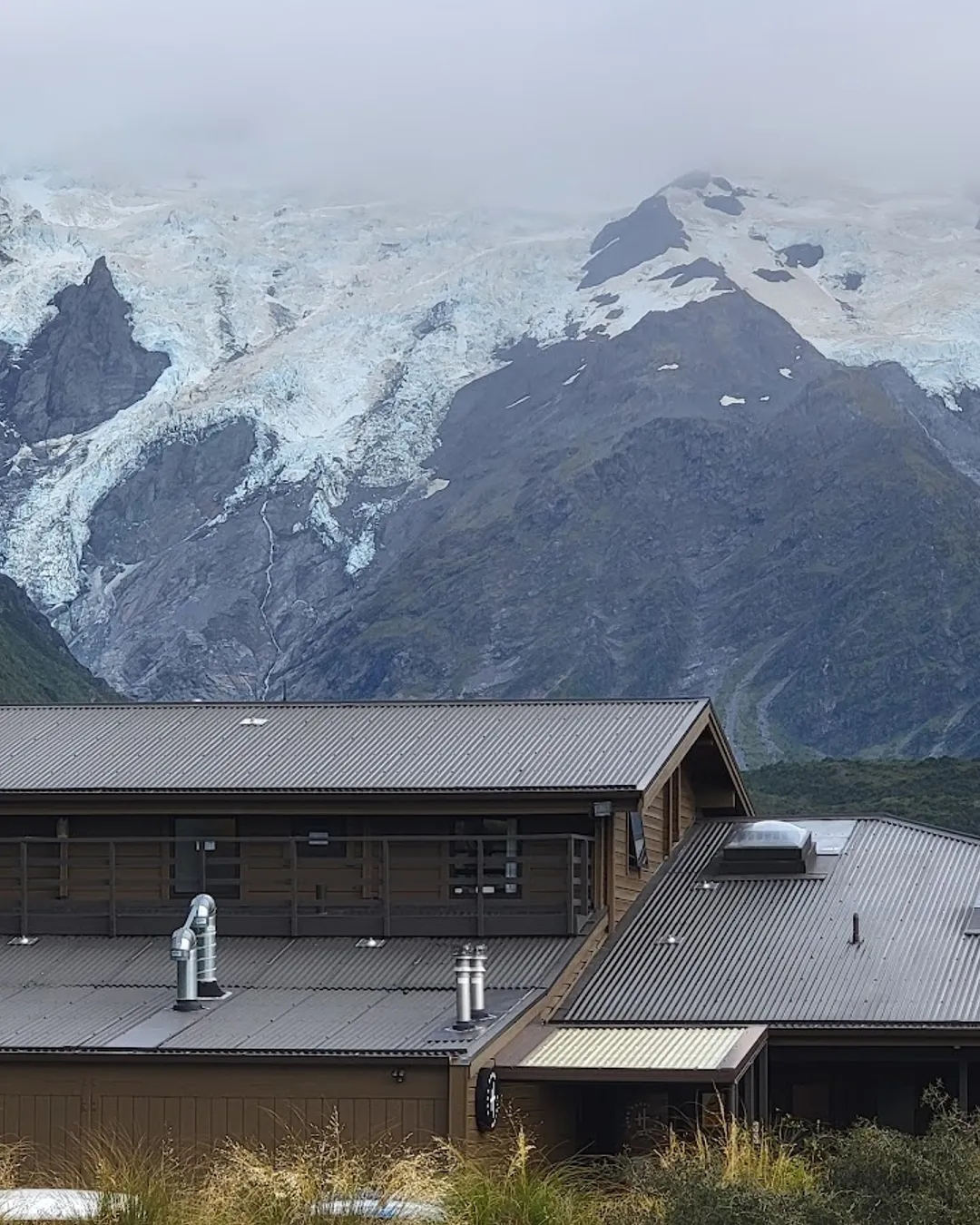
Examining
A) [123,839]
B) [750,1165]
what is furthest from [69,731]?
[750,1165]

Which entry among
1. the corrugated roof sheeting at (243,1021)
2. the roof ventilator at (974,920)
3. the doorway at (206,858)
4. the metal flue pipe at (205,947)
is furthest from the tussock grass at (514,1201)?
the doorway at (206,858)

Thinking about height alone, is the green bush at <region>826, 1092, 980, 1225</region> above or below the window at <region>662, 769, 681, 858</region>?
above

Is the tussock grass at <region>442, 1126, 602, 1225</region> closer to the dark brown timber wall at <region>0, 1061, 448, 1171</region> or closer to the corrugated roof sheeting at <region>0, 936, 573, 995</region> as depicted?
the dark brown timber wall at <region>0, 1061, 448, 1171</region>

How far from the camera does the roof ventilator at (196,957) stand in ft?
83.8

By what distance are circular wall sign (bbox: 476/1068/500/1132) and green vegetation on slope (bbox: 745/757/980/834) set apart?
222 ft

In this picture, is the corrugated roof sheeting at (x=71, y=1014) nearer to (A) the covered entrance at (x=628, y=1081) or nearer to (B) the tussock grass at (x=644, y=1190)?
(A) the covered entrance at (x=628, y=1081)

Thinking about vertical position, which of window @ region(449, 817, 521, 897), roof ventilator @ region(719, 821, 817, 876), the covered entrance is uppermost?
window @ region(449, 817, 521, 897)

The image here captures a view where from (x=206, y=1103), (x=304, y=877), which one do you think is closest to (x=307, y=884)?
(x=304, y=877)

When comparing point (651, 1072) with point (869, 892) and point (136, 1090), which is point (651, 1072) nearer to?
point (136, 1090)

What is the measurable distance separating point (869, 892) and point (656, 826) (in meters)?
3.25

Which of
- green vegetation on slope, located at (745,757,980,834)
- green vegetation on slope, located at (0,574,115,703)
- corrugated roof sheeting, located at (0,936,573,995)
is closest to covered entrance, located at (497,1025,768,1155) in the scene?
corrugated roof sheeting, located at (0,936,573,995)

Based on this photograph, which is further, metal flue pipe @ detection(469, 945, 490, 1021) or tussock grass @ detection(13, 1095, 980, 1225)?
metal flue pipe @ detection(469, 945, 490, 1021)

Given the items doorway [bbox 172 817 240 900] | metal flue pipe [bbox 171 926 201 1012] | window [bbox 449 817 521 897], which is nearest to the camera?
metal flue pipe [bbox 171 926 201 1012]

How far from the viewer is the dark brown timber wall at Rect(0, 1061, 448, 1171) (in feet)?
75.5
